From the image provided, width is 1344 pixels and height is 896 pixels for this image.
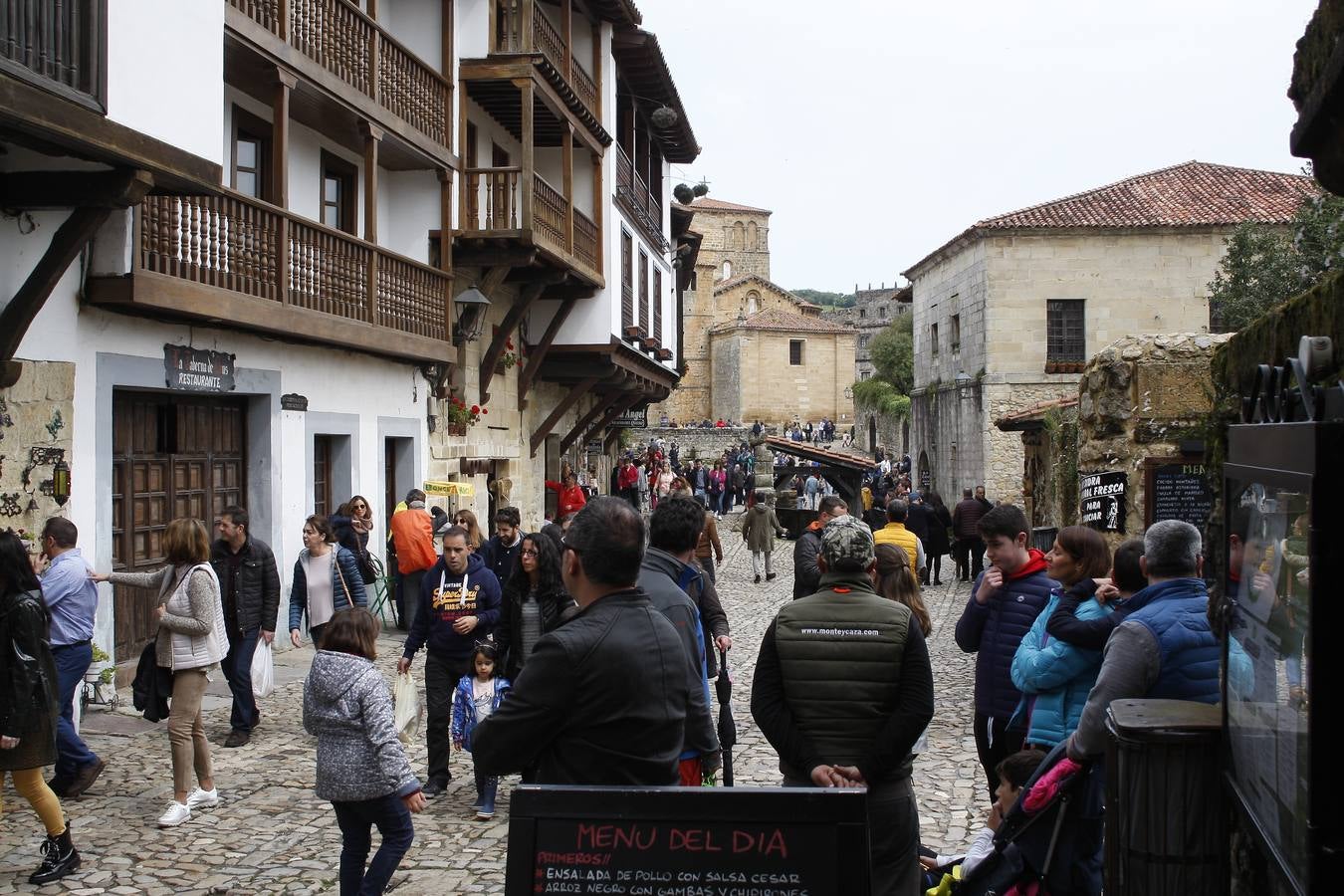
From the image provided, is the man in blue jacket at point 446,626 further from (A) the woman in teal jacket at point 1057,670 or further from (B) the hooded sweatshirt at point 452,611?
(A) the woman in teal jacket at point 1057,670

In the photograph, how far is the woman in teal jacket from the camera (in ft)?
16.3

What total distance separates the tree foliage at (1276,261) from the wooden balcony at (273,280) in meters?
13.7

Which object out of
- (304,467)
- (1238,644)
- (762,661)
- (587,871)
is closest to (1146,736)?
(1238,644)

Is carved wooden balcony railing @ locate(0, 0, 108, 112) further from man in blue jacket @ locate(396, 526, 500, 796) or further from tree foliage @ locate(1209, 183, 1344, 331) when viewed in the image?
tree foliage @ locate(1209, 183, 1344, 331)

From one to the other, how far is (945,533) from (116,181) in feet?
45.7

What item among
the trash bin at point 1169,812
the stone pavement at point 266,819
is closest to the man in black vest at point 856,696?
the trash bin at point 1169,812

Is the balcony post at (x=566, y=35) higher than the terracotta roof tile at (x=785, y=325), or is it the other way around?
the terracotta roof tile at (x=785, y=325)

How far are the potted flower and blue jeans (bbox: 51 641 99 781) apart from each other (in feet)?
31.8

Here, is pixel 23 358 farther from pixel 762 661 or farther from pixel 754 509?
pixel 754 509

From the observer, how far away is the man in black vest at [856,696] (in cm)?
410

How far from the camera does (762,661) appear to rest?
427 cm

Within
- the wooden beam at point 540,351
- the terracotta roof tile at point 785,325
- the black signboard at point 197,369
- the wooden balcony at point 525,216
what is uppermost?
the terracotta roof tile at point 785,325

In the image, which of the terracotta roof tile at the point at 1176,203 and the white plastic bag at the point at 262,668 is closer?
the white plastic bag at the point at 262,668

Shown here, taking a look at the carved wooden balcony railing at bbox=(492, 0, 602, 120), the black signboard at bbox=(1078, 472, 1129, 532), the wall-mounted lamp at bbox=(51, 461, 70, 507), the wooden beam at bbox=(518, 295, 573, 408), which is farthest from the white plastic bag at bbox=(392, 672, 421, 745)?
the wooden beam at bbox=(518, 295, 573, 408)
